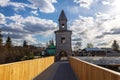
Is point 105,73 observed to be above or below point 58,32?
below

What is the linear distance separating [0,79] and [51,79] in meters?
6.84

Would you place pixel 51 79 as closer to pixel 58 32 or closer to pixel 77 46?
pixel 58 32

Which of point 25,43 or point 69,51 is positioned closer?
point 69,51

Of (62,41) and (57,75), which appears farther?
(62,41)

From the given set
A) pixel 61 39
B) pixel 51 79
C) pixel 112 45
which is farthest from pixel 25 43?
pixel 51 79

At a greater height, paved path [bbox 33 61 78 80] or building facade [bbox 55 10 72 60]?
building facade [bbox 55 10 72 60]

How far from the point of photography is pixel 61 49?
57.8m

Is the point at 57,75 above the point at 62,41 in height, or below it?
below

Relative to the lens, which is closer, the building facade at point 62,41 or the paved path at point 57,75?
the paved path at point 57,75

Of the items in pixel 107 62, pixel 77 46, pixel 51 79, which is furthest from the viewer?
pixel 77 46

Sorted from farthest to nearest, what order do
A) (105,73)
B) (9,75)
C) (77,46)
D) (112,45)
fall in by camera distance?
(112,45), (77,46), (9,75), (105,73)

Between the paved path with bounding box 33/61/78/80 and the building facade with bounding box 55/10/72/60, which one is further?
the building facade with bounding box 55/10/72/60

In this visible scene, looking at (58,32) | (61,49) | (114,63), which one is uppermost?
(58,32)

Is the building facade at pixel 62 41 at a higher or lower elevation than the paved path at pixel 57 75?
higher
